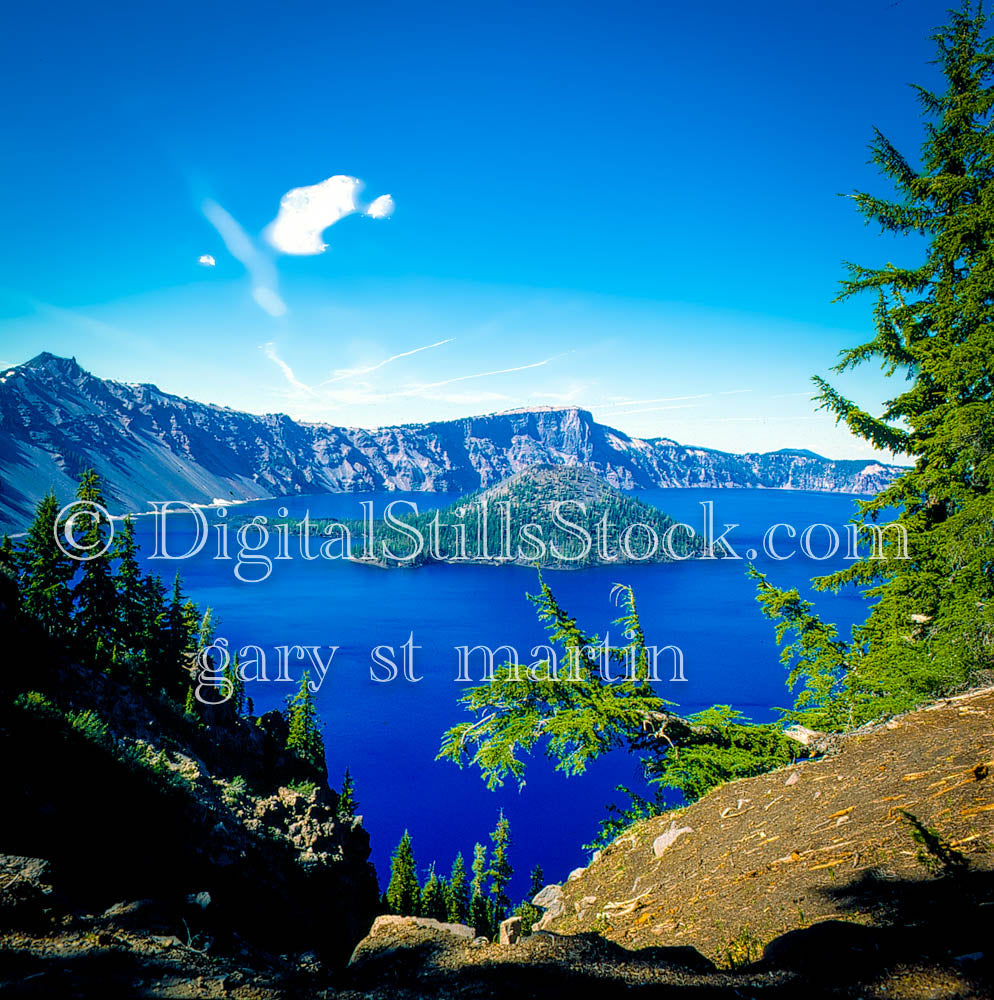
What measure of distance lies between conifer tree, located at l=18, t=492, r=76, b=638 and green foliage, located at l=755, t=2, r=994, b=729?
2690 centimetres

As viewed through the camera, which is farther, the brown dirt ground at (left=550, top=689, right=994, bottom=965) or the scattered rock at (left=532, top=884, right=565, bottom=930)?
the scattered rock at (left=532, top=884, right=565, bottom=930)

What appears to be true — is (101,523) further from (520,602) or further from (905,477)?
(520,602)

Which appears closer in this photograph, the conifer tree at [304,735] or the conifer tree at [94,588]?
the conifer tree at [94,588]

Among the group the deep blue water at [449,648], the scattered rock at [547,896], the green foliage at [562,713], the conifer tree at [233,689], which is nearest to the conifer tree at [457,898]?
the deep blue water at [449,648]

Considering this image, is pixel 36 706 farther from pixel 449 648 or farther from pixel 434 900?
pixel 449 648

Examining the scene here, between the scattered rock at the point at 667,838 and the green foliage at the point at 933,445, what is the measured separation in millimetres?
3398

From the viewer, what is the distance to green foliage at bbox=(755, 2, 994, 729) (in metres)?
7.53

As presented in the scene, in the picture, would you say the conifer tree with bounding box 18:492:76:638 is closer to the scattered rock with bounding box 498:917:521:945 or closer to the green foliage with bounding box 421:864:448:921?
the scattered rock with bounding box 498:917:521:945

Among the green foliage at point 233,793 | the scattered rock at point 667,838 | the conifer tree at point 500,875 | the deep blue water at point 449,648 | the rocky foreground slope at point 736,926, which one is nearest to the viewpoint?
the rocky foreground slope at point 736,926

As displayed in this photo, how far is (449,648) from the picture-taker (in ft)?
316

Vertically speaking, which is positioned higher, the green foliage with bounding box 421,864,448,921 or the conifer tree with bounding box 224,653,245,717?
the conifer tree with bounding box 224,653,245,717

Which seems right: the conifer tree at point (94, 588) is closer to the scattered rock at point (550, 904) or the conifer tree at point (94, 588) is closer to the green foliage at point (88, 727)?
the green foliage at point (88, 727)

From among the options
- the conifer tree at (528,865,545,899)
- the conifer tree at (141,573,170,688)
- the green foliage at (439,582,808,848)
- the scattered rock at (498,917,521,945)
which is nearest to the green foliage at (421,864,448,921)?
the conifer tree at (528,865,545,899)

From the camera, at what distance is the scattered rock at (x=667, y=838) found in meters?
6.39
